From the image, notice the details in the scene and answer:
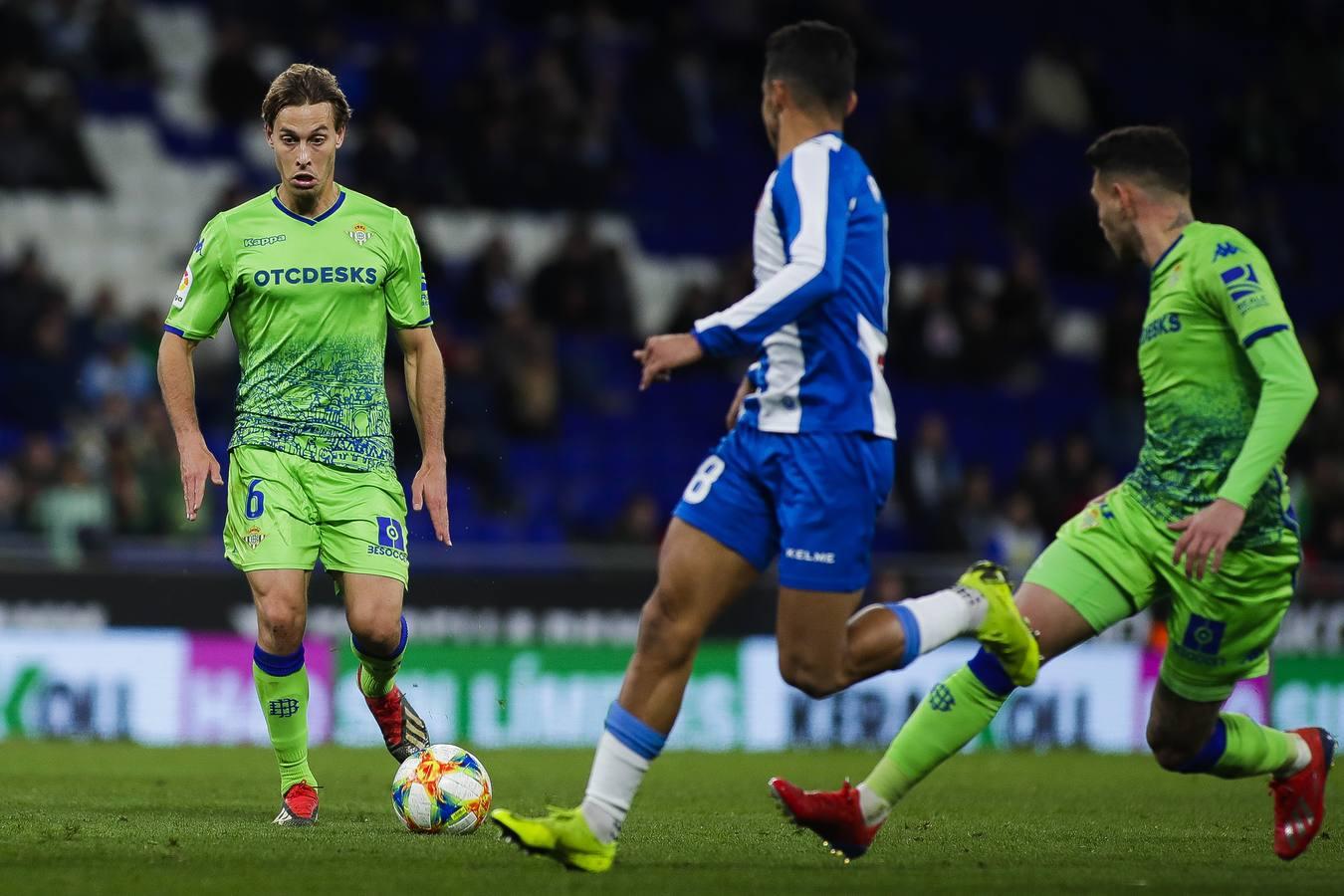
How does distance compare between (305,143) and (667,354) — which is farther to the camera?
(305,143)

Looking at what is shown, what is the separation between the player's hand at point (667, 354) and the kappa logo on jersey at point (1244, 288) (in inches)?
75.5

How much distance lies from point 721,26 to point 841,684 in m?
16.9

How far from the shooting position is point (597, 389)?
695 inches

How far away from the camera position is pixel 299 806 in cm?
731

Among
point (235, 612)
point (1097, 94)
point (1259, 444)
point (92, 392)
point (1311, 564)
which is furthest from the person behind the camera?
point (1097, 94)

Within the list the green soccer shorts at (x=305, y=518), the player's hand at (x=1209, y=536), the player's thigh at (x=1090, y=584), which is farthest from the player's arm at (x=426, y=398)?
the player's hand at (x=1209, y=536)

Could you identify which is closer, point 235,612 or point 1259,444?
point 1259,444

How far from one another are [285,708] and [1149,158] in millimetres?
3614

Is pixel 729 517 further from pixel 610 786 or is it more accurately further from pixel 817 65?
pixel 817 65

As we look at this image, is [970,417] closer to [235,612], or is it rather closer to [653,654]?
[235,612]

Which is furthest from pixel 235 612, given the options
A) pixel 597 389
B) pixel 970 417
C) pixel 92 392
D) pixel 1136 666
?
pixel 970 417

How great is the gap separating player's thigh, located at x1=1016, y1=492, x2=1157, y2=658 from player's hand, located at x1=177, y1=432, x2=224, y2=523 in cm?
286

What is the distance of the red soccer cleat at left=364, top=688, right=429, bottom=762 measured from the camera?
7.82 m

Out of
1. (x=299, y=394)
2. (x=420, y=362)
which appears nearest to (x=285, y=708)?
(x=299, y=394)
